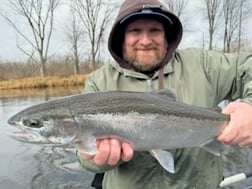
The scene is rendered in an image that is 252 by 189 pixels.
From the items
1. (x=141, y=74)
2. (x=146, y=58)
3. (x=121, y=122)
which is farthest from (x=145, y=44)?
(x=121, y=122)

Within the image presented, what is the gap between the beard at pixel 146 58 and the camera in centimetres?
275

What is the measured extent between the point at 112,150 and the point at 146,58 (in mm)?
863

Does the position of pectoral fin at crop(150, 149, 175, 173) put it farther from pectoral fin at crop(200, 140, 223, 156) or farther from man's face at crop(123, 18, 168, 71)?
man's face at crop(123, 18, 168, 71)

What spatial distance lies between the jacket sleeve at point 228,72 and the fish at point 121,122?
0.45 meters

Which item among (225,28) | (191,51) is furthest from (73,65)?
(191,51)

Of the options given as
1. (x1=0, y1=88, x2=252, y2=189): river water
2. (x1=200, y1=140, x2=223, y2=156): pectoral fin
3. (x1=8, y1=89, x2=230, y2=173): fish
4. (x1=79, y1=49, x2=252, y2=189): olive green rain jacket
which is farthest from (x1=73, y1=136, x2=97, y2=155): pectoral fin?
(x1=0, y1=88, x2=252, y2=189): river water

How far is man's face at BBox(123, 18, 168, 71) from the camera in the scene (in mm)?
2752

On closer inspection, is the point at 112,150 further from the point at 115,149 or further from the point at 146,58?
the point at 146,58

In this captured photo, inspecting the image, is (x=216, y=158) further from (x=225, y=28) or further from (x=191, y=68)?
(x=225, y=28)

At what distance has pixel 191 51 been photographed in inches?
112

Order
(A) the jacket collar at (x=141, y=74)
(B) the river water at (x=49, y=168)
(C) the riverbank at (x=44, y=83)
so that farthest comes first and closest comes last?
(C) the riverbank at (x=44, y=83), (B) the river water at (x=49, y=168), (A) the jacket collar at (x=141, y=74)

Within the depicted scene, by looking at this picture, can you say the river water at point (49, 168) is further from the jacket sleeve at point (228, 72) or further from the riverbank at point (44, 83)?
the riverbank at point (44, 83)

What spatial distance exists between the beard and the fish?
486 millimetres

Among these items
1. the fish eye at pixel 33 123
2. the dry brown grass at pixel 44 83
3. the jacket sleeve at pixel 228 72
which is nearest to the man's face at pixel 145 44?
the jacket sleeve at pixel 228 72
